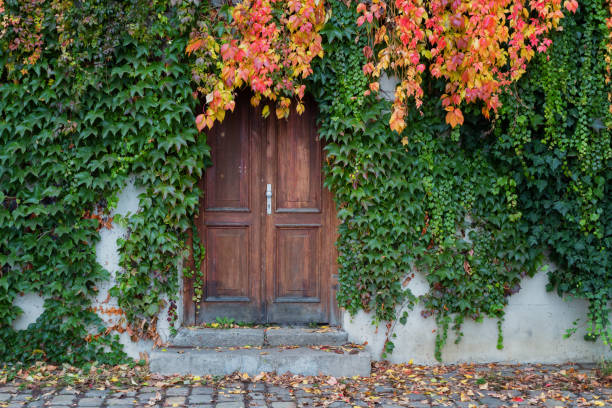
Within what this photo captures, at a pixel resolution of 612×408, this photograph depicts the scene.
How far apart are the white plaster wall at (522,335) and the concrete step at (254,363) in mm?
464

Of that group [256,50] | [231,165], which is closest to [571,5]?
[256,50]

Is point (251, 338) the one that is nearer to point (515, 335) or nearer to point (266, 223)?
point (266, 223)

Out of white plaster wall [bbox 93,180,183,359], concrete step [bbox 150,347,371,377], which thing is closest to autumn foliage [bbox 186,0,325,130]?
white plaster wall [bbox 93,180,183,359]

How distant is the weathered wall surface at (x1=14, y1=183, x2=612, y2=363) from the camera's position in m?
4.93

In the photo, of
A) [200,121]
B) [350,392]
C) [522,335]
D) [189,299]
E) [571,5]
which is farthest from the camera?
[189,299]

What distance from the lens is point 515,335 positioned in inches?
196

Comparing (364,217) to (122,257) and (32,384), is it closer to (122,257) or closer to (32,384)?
(122,257)

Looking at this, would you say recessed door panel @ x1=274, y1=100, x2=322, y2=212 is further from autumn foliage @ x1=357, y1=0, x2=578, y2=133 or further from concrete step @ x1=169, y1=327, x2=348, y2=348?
concrete step @ x1=169, y1=327, x2=348, y2=348

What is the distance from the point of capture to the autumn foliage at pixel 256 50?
14.8 feet

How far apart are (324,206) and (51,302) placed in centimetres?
255

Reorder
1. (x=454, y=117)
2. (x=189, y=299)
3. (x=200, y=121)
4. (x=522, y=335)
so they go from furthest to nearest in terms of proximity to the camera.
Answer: (x=189, y=299) → (x=522, y=335) → (x=454, y=117) → (x=200, y=121)

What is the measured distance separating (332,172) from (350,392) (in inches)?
72.8

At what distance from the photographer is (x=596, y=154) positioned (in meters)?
4.66

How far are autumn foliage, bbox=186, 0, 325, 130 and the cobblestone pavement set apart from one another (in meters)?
2.13
